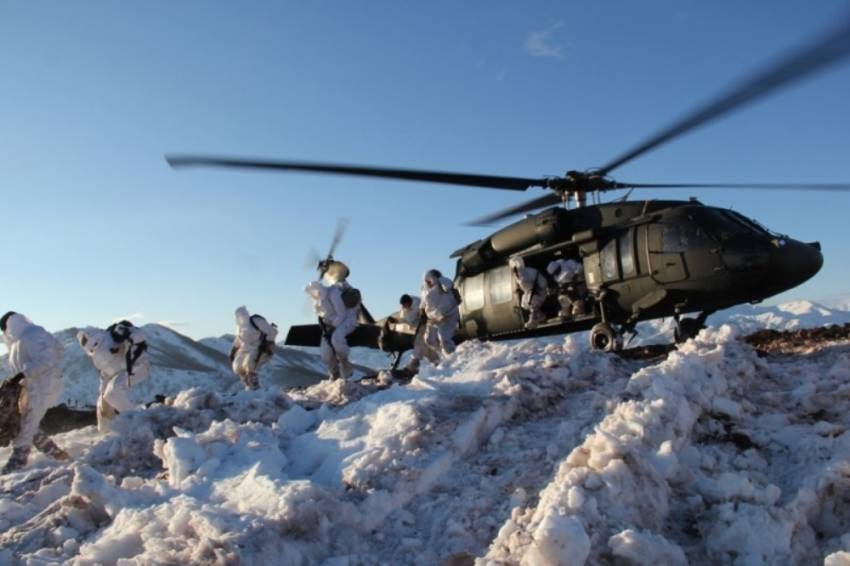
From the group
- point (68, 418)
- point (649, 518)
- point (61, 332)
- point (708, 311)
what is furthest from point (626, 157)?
point (61, 332)

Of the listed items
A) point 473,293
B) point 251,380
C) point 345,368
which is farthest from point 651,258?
point 251,380

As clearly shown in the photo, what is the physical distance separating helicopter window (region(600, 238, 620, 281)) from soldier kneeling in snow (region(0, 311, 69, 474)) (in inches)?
298

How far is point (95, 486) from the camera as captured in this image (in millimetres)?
4395

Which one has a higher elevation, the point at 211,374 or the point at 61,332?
the point at 61,332

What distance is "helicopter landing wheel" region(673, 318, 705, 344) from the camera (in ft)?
31.9

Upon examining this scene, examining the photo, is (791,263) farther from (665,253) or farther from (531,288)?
(531,288)

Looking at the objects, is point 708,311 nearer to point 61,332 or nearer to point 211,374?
point 211,374

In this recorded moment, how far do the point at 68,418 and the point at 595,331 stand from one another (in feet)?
34.5

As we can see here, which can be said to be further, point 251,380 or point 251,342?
point 251,380

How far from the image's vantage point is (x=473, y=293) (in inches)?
507

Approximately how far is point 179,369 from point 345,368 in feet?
84.7

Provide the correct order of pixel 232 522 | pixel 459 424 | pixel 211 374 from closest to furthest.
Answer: pixel 232 522 → pixel 459 424 → pixel 211 374

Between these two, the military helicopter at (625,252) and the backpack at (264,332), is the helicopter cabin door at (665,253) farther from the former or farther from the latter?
the backpack at (264,332)

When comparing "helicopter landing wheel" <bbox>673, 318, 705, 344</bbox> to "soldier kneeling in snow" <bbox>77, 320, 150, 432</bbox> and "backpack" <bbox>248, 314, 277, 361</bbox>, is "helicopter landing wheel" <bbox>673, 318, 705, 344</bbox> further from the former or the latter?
"soldier kneeling in snow" <bbox>77, 320, 150, 432</bbox>
